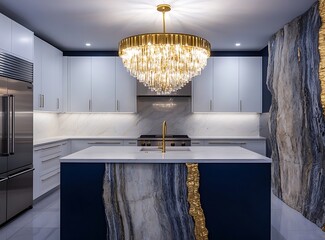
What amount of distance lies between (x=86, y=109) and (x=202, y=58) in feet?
9.93

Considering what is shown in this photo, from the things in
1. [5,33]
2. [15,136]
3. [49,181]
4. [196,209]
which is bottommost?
[49,181]

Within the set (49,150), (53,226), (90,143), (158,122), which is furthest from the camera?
(158,122)

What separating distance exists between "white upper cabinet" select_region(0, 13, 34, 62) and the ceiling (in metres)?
0.17

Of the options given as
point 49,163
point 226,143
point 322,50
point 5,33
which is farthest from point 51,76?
point 322,50

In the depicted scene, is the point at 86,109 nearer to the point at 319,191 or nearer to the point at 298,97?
the point at 298,97

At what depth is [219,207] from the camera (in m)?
2.58

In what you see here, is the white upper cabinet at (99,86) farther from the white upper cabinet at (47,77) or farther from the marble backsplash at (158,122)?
the marble backsplash at (158,122)

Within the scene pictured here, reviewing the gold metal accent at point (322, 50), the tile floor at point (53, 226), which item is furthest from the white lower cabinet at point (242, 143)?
the gold metal accent at point (322, 50)

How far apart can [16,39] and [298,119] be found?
366 centimetres

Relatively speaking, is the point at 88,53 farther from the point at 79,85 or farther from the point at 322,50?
the point at 322,50

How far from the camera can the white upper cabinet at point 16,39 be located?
3.23 meters

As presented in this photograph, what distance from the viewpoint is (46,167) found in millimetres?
4316

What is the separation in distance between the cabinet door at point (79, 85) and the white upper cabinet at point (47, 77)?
8.0 inches

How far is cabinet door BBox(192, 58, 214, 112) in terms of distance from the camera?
209 inches
